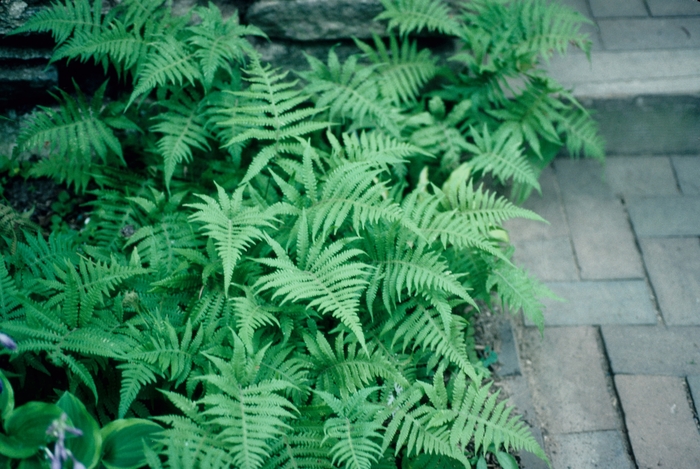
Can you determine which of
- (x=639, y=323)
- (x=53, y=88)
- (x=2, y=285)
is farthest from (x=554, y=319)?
(x=53, y=88)

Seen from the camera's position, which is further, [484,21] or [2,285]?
[484,21]

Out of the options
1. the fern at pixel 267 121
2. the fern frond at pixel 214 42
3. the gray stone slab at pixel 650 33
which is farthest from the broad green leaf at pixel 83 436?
the gray stone slab at pixel 650 33

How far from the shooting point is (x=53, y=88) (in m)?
3.20

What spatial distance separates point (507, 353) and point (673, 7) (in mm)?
2847

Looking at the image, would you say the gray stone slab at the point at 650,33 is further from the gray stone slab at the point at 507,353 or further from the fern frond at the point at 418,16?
the gray stone slab at the point at 507,353

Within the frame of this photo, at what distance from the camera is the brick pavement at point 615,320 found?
263 cm

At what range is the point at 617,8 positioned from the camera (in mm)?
3848

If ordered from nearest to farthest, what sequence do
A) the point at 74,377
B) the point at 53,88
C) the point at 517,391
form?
1. the point at 74,377
2. the point at 517,391
3. the point at 53,88

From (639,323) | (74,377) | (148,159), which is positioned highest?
(148,159)

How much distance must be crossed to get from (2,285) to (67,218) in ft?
3.22

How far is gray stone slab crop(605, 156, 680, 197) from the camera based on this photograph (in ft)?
11.3

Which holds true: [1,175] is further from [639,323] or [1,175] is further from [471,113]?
[639,323]

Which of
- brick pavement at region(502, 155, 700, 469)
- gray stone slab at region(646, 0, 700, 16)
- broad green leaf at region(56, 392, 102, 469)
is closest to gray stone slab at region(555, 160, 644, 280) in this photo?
brick pavement at region(502, 155, 700, 469)

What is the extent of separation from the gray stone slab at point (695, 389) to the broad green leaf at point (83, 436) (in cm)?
271
